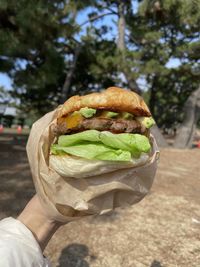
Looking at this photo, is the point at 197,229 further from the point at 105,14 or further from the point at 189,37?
the point at 105,14

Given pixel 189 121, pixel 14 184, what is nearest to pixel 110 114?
pixel 14 184

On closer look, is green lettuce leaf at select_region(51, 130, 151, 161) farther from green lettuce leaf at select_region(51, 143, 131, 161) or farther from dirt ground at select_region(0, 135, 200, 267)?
dirt ground at select_region(0, 135, 200, 267)

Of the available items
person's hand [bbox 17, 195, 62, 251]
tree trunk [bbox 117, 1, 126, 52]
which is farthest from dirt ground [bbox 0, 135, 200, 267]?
tree trunk [bbox 117, 1, 126, 52]

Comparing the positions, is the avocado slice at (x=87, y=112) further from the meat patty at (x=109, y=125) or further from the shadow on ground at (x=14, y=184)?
the shadow on ground at (x=14, y=184)

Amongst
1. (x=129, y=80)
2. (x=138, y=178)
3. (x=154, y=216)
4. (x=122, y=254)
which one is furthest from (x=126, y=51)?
(x=138, y=178)

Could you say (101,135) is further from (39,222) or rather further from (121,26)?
(121,26)

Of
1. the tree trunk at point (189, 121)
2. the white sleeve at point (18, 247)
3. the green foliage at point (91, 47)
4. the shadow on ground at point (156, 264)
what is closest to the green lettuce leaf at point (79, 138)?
the white sleeve at point (18, 247)

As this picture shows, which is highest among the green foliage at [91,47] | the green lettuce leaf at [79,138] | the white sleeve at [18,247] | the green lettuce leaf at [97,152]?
the green foliage at [91,47]
